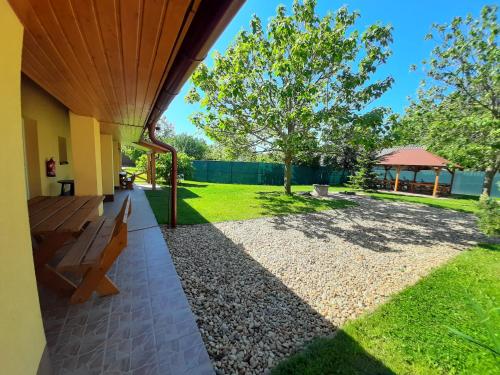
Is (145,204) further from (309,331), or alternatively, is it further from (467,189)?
(467,189)

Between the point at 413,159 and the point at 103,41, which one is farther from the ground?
the point at 413,159

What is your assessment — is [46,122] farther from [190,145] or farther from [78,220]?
[190,145]

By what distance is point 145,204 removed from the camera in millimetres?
8320

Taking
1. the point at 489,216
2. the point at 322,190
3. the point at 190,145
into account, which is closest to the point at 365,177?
the point at 322,190

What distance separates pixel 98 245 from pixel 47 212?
4.43 feet

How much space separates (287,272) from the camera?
3820 millimetres

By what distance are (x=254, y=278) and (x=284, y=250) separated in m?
1.38

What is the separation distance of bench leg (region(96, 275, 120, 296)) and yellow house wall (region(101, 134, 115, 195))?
684cm

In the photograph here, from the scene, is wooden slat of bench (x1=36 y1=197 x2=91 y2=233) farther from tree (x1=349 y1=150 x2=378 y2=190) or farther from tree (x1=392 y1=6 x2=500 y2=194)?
tree (x1=349 y1=150 x2=378 y2=190)

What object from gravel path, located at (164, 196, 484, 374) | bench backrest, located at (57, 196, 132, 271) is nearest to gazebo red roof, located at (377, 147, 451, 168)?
gravel path, located at (164, 196, 484, 374)

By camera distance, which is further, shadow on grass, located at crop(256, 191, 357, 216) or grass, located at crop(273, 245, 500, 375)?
shadow on grass, located at crop(256, 191, 357, 216)

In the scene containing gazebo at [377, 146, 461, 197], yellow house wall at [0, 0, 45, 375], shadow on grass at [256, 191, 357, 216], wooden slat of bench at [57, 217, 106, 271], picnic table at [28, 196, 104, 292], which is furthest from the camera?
gazebo at [377, 146, 461, 197]

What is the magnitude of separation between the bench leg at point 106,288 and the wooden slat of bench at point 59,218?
836 millimetres

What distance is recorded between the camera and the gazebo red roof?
52.3 ft
